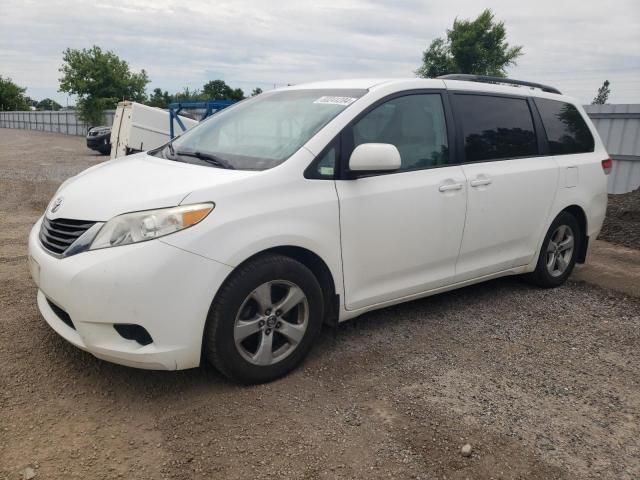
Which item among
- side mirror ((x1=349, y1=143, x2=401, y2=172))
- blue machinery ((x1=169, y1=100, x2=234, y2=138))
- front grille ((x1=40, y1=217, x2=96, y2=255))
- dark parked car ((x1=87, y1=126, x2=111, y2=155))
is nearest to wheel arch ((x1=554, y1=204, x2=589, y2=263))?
side mirror ((x1=349, y1=143, x2=401, y2=172))

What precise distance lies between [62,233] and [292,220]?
1237mm

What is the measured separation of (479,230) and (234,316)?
6.72ft

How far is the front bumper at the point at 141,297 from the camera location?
2607mm

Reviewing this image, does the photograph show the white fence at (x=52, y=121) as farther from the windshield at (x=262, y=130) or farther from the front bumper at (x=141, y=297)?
the front bumper at (x=141, y=297)

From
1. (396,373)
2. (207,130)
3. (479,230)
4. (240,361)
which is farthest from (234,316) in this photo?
(479,230)

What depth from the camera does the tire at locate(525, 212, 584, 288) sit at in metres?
4.74

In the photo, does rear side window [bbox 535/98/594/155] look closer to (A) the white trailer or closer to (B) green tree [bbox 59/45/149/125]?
(A) the white trailer

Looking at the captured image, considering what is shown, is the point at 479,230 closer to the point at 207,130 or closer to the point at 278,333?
the point at 278,333

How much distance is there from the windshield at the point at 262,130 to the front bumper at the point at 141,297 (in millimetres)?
763

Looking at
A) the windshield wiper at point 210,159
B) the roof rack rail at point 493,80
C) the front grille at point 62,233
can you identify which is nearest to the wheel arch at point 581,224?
the roof rack rail at point 493,80

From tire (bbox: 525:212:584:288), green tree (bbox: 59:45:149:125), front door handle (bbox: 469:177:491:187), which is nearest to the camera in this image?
front door handle (bbox: 469:177:491:187)

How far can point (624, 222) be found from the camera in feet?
26.1

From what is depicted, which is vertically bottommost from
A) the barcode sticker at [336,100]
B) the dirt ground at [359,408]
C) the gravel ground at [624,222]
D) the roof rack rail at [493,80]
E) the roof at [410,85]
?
the dirt ground at [359,408]

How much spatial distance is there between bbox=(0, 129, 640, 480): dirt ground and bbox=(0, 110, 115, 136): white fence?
32850 millimetres
